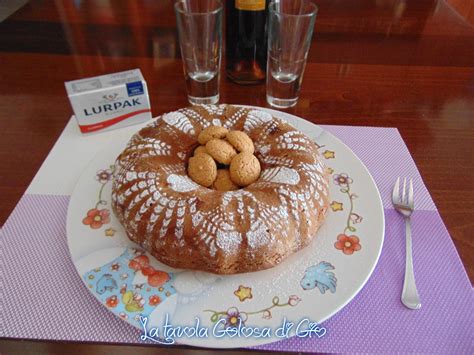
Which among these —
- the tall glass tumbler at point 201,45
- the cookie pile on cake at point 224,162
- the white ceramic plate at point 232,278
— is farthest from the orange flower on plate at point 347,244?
the tall glass tumbler at point 201,45

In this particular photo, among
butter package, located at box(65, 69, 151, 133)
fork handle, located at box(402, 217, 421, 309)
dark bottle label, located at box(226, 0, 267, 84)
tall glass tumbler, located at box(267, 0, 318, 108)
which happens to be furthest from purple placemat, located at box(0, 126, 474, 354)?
dark bottle label, located at box(226, 0, 267, 84)

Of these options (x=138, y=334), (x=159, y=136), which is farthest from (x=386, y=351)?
(x=159, y=136)

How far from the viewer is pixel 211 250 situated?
2.27 ft

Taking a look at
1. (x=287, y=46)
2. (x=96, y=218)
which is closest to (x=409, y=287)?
(x=96, y=218)

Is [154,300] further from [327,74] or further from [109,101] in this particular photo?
[327,74]

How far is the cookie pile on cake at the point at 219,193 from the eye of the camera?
703 mm

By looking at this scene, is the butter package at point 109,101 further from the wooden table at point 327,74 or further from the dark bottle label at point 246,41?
the dark bottle label at point 246,41

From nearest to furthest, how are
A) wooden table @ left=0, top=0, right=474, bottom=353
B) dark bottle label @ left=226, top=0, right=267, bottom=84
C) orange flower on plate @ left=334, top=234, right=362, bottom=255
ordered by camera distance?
orange flower on plate @ left=334, top=234, right=362, bottom=255 → wooden table @ left=0, top=0, right=474, bottom=353 → dark bottle label @ left=226, top=0, right=267, bottom=84

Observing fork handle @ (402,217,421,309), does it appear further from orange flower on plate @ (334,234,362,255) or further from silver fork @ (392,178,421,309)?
orange flower on plate @ (334,234,362,255)

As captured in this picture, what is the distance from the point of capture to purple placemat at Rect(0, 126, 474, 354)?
0.66 meters

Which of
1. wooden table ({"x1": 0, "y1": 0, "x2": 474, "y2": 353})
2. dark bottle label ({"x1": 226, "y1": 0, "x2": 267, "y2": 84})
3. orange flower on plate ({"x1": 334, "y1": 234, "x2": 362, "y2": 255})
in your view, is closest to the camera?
orange flower on plate ({"x1": 334, "y1": 234, "x2": 362, "y2": 255})

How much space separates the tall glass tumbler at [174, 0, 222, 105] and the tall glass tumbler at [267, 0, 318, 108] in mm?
187

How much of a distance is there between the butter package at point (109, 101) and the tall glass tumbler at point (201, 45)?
209 millimetres

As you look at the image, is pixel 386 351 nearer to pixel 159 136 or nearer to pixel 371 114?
pixel 159 136
